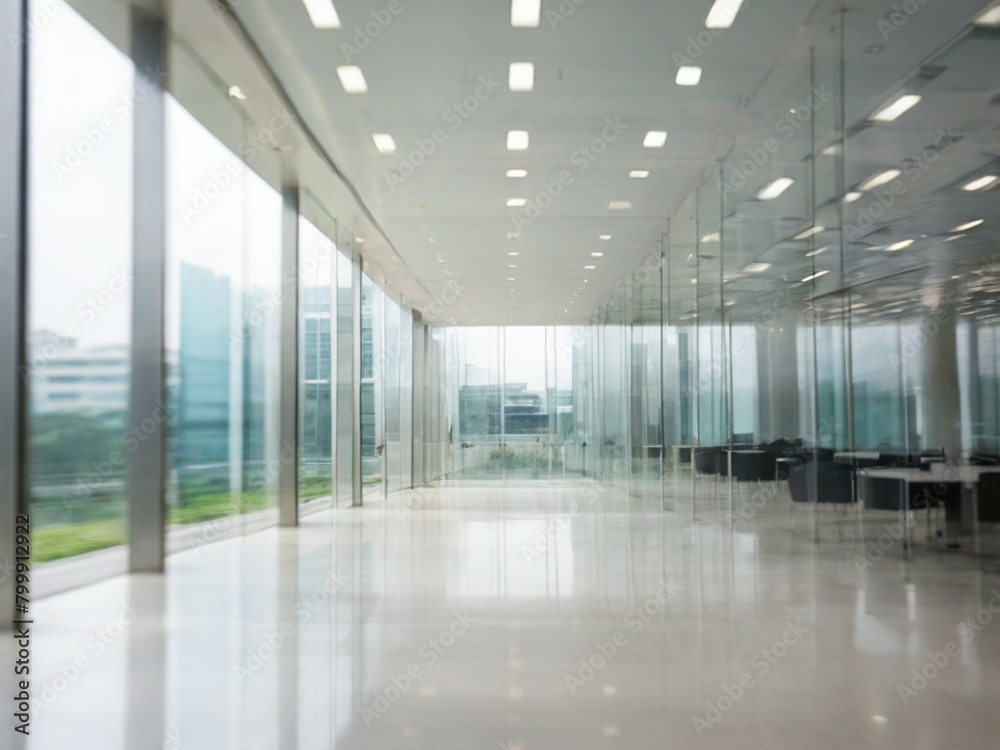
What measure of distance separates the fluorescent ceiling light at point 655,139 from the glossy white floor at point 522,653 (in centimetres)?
436

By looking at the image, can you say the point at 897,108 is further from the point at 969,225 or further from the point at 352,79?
the point at 352,79

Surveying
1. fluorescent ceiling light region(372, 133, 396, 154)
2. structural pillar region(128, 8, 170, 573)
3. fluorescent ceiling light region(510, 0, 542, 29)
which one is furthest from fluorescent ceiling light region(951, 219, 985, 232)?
structural pillar region(128, 8, 170, 573)

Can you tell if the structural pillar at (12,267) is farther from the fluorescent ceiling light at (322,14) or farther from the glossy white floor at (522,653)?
the fluorescent ceiling light at (322,14)

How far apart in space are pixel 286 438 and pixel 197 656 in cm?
749

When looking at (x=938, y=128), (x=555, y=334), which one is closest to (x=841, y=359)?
(x=938, y=128)

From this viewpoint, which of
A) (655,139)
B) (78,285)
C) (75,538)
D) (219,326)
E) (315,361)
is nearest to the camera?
(78,285)

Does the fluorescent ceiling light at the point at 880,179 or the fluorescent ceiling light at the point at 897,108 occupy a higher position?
the fluorescent ceiling light at the point at 897,108

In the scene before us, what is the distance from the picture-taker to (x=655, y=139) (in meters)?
9.71

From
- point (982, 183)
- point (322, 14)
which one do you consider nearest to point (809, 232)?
point (982, 183)

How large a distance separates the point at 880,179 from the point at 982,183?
35.2 inches

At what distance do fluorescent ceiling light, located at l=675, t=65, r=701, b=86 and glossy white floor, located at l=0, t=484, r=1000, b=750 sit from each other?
437 centimetres

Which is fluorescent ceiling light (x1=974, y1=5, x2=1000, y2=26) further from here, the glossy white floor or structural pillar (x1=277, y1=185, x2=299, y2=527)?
structural pillar (x1=277, y1=185, x2=299, y2=527)

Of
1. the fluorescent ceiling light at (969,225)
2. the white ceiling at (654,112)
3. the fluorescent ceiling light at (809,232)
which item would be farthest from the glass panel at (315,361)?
the fluorescent ceiling light at (969,225)

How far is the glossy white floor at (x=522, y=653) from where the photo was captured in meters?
3.72
